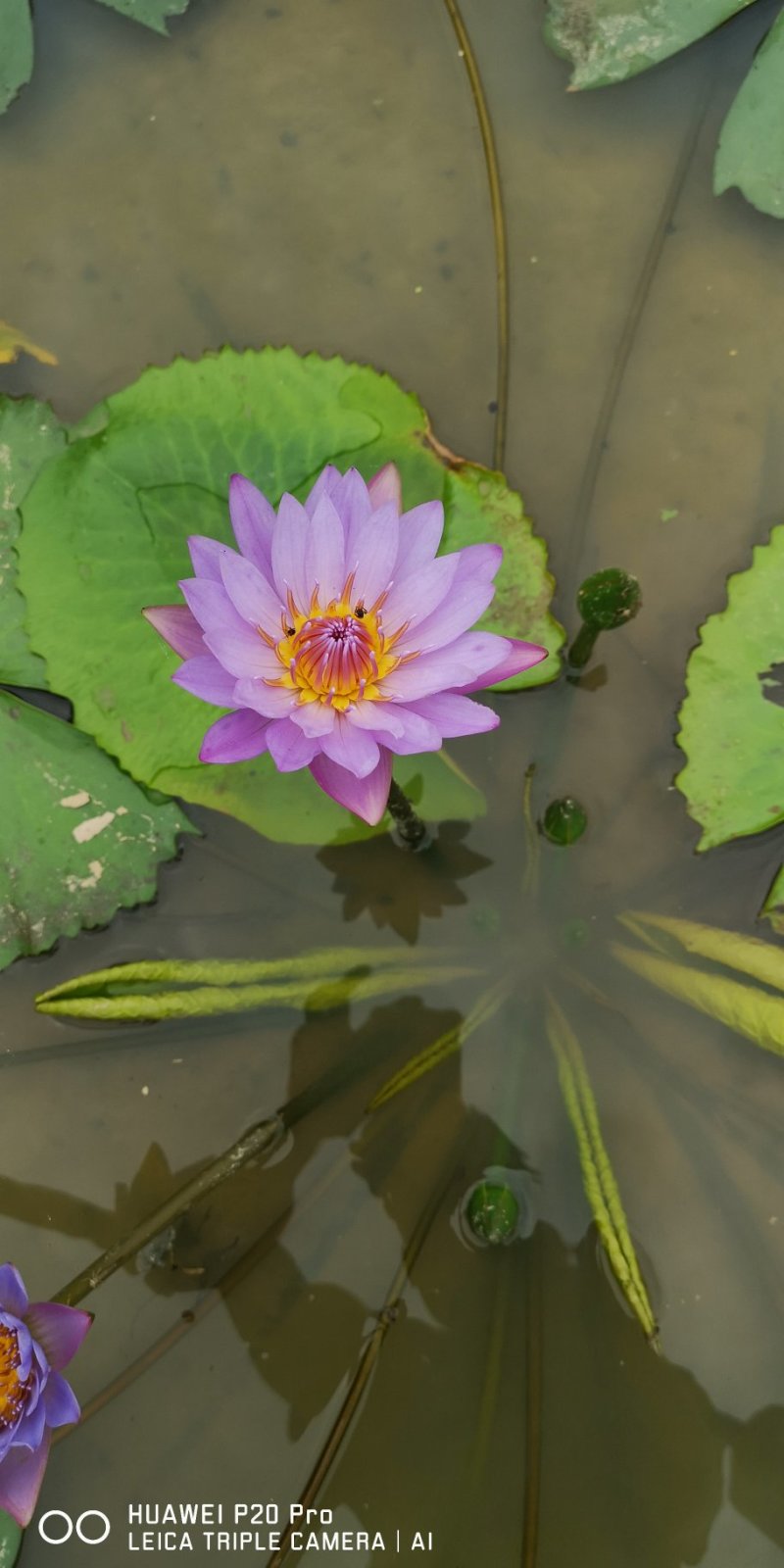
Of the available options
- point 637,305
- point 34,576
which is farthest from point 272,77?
point 34,576

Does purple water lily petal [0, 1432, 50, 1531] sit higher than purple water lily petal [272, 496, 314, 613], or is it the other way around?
purple water lily petal [272, 496, 314, 613]

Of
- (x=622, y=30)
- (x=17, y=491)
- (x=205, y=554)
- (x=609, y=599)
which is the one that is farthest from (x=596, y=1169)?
(x=622, y=30)

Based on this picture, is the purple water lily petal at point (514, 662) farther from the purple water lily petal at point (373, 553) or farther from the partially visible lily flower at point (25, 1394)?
the partially visible lily flower at point (25, 1394)

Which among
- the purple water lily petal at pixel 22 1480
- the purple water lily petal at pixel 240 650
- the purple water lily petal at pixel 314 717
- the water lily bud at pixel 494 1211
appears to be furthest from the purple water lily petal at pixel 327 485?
the purple water lily petal at pixel 22 1480

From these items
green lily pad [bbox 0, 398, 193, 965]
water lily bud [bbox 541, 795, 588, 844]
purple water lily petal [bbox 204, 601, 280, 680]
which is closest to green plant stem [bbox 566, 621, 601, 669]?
water lily bud [bbox 541, 795, 588, 844]

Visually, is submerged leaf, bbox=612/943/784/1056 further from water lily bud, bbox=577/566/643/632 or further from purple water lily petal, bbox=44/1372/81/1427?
purple water lily petal, bbox=44/1372/81/1427

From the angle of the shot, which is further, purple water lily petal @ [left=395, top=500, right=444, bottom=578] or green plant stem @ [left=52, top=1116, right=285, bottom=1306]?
green plant stem @ [left=52, top=1116, right=285, bottom=1306]

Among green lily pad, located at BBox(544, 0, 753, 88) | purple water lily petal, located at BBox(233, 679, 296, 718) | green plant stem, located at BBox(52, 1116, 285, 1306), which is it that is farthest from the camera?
green lily pad, located at BBox(544, 0, 753, 88)

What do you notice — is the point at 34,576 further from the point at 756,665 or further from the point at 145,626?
the point at 756,665
